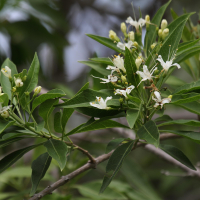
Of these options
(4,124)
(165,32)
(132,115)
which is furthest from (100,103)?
(165,32)

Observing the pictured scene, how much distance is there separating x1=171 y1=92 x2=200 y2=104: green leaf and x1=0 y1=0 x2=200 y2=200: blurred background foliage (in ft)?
2.11

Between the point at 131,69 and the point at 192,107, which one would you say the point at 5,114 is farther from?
the point at 192,107

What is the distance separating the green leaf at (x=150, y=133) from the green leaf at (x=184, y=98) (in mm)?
118

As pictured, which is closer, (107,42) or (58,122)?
(58,122)

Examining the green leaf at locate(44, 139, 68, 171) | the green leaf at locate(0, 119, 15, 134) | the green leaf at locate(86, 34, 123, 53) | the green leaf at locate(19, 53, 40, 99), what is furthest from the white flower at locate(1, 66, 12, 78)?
the green leaf at locate(86, 34, 123, 53)

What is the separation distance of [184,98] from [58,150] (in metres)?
0.51

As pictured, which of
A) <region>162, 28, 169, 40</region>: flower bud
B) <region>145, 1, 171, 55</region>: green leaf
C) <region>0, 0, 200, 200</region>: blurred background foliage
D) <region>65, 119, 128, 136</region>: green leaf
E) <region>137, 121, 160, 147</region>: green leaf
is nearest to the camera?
<region>137, 121, 160, 147</region>: green leaf

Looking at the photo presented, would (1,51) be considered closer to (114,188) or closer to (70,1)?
(70,1)

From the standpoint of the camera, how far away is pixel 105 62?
121cm

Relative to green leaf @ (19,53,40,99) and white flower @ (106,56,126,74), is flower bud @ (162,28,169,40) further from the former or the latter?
green leaf @ (19,53,40,99)

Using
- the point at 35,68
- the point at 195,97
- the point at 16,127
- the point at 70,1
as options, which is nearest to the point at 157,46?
the point at 195,97

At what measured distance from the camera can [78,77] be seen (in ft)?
11.9

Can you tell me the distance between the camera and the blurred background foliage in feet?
6.19

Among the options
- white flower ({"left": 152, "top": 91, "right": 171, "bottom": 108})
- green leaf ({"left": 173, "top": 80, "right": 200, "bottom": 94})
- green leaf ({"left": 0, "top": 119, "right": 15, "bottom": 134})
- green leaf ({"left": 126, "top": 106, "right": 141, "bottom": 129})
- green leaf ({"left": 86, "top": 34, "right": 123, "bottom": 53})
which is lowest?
green leaf ({"left": 0, "top": 119, "right": 15, "bottom": 134})
